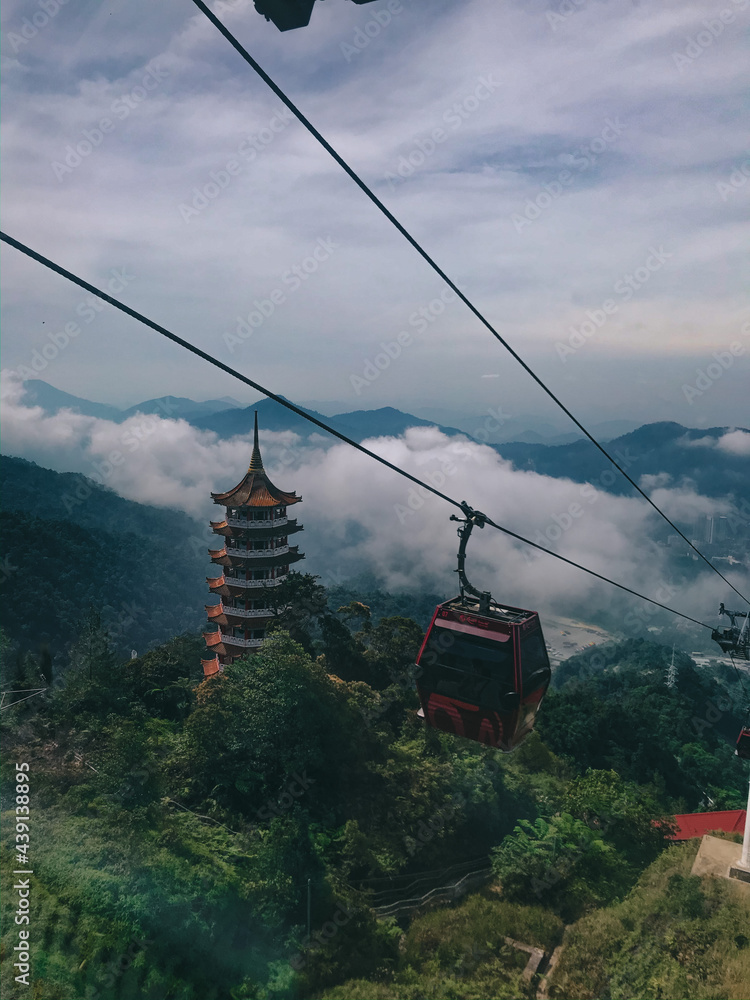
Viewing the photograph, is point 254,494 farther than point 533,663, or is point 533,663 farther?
point 254,494

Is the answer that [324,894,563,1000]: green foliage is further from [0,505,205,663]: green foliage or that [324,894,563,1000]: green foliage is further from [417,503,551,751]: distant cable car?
[0,505,205,663]: green foliage

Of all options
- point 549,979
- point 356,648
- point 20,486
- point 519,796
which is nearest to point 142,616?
point 20,486

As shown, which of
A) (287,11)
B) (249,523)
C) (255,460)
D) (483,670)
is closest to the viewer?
(287,11)

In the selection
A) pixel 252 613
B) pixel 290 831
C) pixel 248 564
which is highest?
pixel 248 564

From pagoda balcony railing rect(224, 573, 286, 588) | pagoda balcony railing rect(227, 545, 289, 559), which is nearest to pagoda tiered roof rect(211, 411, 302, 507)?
pagoda balcony railing rect(227, 545, 289, 559)

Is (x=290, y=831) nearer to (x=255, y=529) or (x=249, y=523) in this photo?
(x=255, y=529)

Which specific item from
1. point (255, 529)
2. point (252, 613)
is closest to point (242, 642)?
point (252, 613)

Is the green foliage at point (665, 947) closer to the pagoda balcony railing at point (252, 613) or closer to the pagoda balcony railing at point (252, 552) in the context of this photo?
the pagoda balcony railing at point (252, 613)
